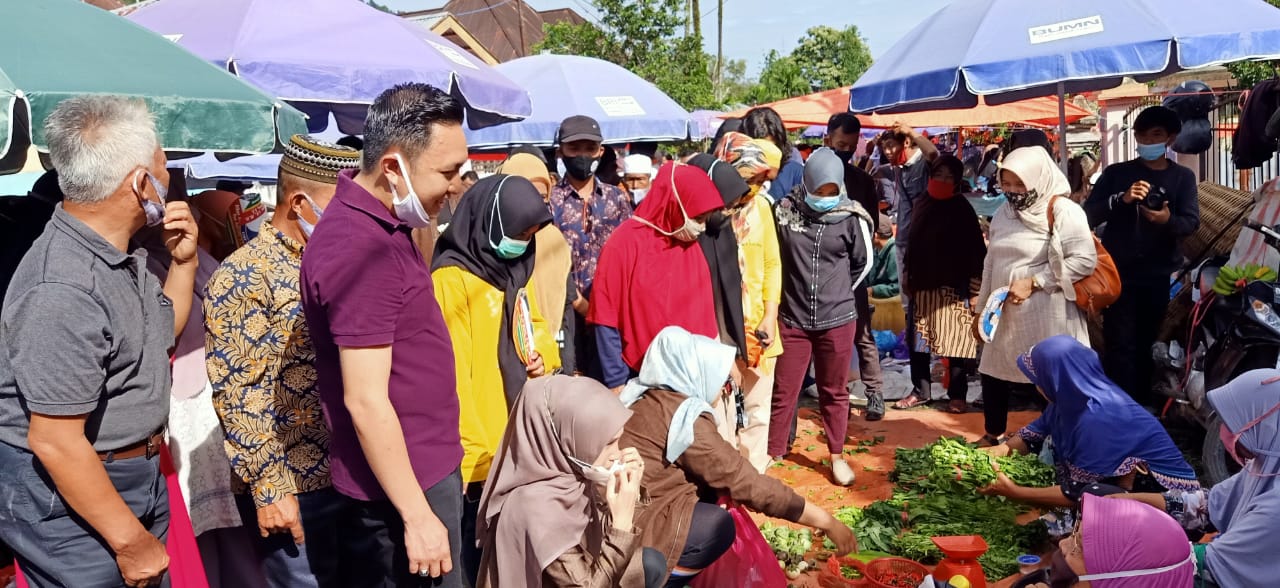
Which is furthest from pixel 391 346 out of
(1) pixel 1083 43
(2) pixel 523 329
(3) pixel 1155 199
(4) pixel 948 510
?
(3) pixel 1155 199

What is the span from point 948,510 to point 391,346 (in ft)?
11.5

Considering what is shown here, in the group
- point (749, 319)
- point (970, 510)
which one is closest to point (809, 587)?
point (970, 510)

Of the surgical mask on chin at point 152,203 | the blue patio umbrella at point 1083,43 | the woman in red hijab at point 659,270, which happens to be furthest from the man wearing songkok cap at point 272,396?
the blue patio umbrella at point 1083,43

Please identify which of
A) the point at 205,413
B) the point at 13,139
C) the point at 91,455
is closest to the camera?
the point at 91,455

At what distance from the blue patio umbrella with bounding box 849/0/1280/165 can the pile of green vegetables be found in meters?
2.08

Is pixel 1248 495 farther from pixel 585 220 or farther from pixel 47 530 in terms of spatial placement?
pixel 585 220

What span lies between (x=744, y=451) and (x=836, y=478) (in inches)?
27.4

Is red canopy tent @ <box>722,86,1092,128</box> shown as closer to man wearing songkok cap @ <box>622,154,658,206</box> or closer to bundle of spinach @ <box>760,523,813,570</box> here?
man wearing songkok cap @ <box>622,154,658,206</box>

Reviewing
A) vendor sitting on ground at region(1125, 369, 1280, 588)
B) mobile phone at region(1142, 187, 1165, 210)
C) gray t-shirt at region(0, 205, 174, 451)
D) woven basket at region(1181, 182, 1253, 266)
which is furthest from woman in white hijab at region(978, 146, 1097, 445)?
gray t-shirt at region(0, 205, 174, 451)

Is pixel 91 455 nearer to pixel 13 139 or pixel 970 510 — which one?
pixel 13 139

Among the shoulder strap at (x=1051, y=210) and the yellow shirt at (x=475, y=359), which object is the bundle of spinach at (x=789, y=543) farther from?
the shoulder strap at (x=1051, y=210)

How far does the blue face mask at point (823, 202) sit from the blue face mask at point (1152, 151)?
77.1 inches

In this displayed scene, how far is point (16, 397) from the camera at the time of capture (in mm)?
2291

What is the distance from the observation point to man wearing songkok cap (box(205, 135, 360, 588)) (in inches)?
108
